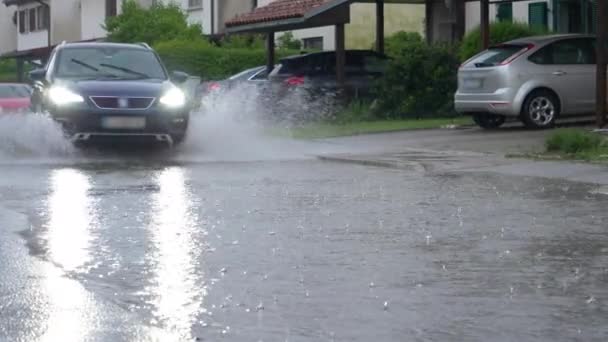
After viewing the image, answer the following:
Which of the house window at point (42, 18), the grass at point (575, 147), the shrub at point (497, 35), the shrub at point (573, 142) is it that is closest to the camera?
the grass at point (575, 147)

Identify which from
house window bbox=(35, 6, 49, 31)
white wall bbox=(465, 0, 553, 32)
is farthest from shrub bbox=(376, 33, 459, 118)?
house window bbox=(35, 6, 49, 31)

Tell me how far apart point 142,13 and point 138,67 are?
2476 cm

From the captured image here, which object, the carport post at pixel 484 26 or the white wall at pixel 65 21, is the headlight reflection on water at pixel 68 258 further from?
the white wall at pixel 65 21

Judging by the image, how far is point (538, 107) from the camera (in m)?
22.2

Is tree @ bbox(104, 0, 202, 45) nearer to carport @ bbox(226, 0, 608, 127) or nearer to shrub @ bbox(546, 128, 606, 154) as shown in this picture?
carport @ bbox(226, 0, 608, 127)

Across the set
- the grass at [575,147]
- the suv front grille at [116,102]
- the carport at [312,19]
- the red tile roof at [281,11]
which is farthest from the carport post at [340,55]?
the grass at [575,147]

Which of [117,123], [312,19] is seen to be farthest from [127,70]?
[312,19]

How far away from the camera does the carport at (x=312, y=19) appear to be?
26.5 m

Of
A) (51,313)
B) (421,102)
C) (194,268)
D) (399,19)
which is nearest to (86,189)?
(194,268)

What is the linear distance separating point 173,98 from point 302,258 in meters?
9.69

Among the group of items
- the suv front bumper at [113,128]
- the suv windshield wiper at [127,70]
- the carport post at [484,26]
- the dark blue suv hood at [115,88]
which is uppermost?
Answer: the carport post at [484,26]

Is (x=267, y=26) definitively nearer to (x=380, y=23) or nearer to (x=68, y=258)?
(x=380, y=23)

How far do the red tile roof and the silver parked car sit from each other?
4.93 meters

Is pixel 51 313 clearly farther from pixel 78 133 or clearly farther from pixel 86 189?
pixel 78 133
